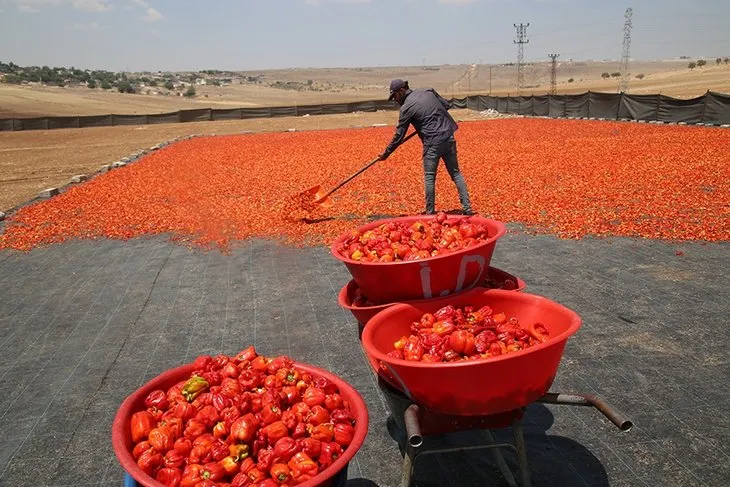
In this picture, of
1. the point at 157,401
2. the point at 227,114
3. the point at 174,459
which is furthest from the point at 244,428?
the point at 227,114

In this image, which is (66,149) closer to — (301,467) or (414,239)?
(414,239)

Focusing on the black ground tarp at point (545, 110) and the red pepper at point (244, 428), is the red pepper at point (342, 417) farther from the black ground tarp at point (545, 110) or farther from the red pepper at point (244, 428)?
the black ground tarp at point (545, 110)

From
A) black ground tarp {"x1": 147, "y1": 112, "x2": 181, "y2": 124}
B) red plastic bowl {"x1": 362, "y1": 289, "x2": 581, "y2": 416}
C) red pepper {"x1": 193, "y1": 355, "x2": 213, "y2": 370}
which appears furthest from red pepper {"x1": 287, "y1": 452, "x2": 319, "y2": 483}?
black ground tarp {"x1": 147, "y1": 112, "x2": 181, "y2": 124}

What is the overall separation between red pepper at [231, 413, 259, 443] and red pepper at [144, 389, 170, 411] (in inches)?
19.5

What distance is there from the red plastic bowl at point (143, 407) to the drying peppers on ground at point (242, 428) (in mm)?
38

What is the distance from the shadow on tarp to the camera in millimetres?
3674

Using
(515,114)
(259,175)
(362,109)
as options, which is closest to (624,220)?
(259,175)

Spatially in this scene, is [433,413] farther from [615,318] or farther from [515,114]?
[515,114]

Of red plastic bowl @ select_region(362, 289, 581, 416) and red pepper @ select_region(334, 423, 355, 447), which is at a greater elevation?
red plastic bowl @ select_region(362, 289, 581, 416)

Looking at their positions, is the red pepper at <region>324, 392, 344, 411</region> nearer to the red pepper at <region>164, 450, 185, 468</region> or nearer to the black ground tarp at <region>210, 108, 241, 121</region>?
the red pepper at <region>164, 450, 185, 468</region>

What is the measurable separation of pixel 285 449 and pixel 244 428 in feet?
0.82

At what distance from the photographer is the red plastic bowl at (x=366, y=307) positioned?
3.68 metres

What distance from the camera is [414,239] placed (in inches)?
157

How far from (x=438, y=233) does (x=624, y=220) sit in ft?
23.1
